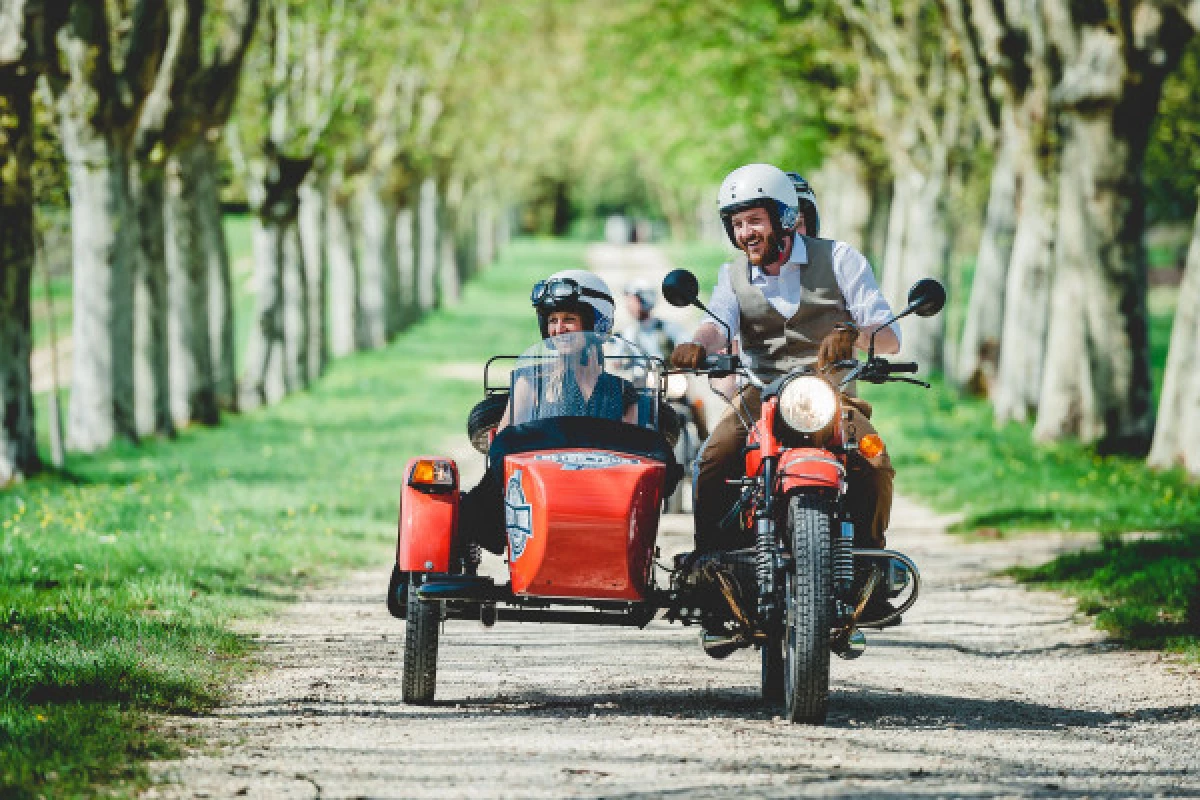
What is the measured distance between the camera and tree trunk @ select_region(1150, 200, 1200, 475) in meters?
16.5

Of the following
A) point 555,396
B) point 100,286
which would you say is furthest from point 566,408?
point 100,286

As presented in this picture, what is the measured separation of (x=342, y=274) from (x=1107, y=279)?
22295mm

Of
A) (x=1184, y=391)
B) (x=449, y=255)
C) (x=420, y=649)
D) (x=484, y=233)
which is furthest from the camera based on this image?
(x=484, y=233)

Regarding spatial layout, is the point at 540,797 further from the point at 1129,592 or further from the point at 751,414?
the point at 1129,592

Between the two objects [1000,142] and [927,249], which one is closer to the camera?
[1000,142]

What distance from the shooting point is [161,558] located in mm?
11734

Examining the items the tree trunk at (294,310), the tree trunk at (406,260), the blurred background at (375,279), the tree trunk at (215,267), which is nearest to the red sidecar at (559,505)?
the blurred background at (375,279)

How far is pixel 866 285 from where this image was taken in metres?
7.57

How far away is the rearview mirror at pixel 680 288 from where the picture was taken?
7.04 metres

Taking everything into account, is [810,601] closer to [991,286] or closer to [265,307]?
[991,286]

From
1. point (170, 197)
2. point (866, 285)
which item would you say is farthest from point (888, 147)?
point (866, 285)

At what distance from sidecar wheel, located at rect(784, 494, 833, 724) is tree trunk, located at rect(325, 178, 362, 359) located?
101 feet

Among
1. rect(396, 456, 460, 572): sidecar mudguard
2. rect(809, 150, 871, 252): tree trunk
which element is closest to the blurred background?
rect(809, 150, 871, 252): tree trunk

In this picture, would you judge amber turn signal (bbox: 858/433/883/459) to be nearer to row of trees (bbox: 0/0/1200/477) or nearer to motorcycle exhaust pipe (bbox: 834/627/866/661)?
motorcycle exhaust pipe (bbox: 834/627/866/661)
